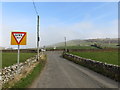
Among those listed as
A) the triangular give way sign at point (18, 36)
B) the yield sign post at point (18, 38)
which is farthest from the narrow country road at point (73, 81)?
the triangular give way sign at point (18, 36)

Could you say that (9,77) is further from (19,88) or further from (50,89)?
(50,89)

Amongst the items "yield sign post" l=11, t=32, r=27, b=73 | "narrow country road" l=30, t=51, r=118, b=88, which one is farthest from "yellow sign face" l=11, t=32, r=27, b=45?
"narrow country road" l=30, t=51, r=118, b=88

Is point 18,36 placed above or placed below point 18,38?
above

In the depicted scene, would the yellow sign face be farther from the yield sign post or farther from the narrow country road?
the narrow country road

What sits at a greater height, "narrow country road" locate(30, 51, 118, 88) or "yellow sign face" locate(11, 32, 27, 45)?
"yellow sign face" locate(11, 32, 27, 45)

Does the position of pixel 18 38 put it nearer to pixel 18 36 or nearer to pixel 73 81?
pixel 18 36

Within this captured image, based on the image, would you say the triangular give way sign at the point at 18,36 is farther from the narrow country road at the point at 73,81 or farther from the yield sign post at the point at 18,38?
the narrow country road at the point at 73,81

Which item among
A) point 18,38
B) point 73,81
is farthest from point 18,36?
point 73,81

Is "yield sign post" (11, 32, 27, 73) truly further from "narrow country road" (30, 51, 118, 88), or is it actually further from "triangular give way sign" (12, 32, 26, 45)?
"narrow country road" (30, 51, 118, 88)

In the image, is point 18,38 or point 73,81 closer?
point 18,38

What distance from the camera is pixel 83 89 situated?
9.08 m

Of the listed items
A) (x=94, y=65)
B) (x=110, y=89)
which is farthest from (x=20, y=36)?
(x=94, y=65)

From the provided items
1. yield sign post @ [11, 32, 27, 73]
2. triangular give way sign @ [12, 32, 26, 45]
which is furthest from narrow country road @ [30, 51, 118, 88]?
triangular give way sign @ [12, 32, 26, 45]

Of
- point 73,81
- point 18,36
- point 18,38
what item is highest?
point 18,36
